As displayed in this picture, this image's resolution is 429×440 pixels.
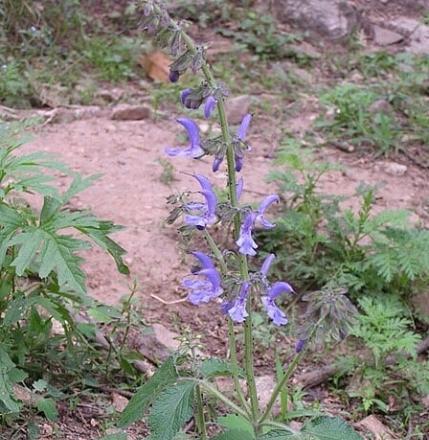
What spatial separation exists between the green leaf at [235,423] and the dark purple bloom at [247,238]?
54cm

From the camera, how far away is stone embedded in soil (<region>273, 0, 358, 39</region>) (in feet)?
24.7

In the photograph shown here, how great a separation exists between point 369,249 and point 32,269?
1.57 metres

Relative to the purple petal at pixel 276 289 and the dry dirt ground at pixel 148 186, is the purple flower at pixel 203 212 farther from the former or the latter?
the dry dirt ground at pixel 148 186

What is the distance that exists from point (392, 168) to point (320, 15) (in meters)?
2.78

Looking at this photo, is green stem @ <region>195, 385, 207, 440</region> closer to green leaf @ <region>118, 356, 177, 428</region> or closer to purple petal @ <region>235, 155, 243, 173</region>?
green leaf @ <region>118, 356, 177, 428</region>

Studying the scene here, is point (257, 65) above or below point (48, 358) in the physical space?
below

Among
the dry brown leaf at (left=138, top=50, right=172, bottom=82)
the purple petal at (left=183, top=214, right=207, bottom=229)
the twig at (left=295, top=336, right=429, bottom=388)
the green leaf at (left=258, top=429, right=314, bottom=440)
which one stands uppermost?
the purple petal at (left=183, top=214, right=207, bottom=229)

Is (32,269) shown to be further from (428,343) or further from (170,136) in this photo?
(170,136)

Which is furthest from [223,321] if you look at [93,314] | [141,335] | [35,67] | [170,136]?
[35,67]

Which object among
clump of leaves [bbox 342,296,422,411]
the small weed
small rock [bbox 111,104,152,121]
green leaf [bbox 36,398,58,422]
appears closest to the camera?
green leaf [bbox 36,398,58,422]

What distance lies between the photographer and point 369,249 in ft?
12.5

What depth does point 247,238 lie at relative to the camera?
2.01 meters

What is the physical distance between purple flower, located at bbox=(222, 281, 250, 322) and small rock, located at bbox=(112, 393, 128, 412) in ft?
3.37

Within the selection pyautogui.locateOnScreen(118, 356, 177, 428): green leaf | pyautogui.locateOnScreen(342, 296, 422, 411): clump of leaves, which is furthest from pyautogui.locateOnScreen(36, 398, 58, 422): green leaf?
pyautogui.locateOnScreen(342, 296, 422, 411): clump of leaves
